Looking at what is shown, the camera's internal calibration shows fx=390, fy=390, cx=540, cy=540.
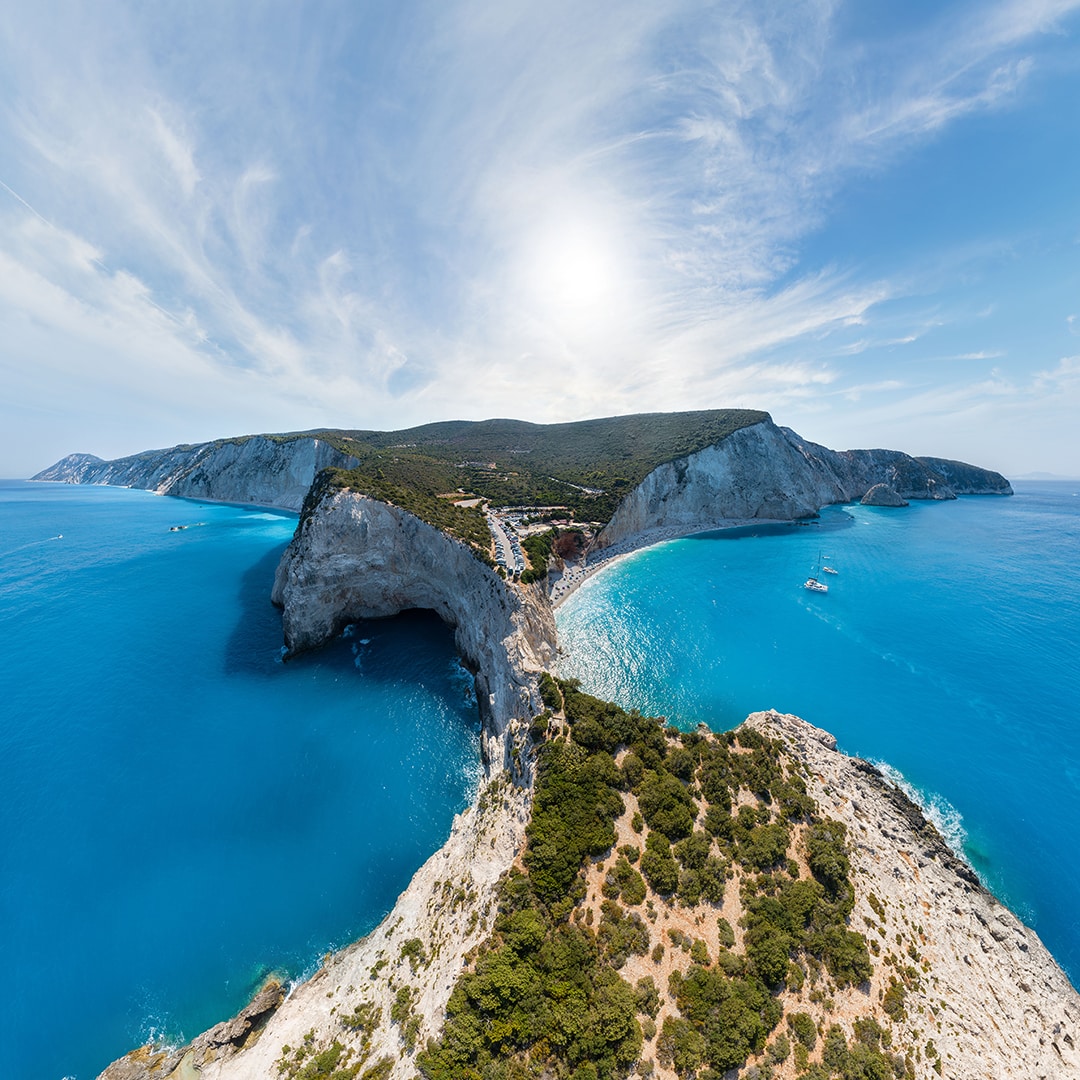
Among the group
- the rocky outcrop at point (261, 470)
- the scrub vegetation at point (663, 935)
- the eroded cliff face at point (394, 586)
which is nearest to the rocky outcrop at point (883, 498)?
the eroded cliff face at point (394, 586)

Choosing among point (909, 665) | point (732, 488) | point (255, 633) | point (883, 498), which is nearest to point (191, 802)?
point (255, 633)

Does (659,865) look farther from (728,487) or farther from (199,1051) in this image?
(728,487)

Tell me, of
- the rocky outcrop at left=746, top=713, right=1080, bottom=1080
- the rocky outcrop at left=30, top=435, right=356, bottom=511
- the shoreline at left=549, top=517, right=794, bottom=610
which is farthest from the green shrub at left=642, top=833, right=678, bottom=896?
the rocky outcrop at left=30, top=435, right=356, bottom=511

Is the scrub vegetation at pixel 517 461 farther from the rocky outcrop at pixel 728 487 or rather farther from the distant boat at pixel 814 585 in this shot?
the distant boat at pixel 814 585

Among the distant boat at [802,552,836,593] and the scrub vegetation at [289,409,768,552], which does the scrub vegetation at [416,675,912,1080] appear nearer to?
the scrub vegetation at [289,409,768,552]

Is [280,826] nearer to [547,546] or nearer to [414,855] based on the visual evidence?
[414,855]

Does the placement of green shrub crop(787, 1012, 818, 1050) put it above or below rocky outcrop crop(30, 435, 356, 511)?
below
